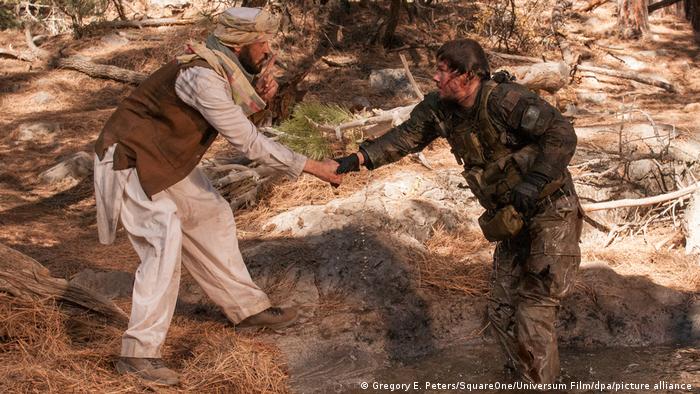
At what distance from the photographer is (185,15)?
12914 mm

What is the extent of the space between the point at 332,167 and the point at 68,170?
5.16 meters

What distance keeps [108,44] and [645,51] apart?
802 centimetres

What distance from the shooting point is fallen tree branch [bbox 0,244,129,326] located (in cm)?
426

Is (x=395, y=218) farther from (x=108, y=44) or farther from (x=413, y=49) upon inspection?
(x=108, y=44)

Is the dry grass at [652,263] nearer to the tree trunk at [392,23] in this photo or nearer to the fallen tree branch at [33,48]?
the tree trunk at [392,23]

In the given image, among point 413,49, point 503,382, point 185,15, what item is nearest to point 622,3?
point 413,49

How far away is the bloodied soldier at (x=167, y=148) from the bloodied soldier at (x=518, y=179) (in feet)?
2.69

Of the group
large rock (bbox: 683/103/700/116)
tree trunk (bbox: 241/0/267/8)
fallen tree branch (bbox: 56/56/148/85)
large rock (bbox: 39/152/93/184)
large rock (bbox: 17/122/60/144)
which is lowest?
large rock (bbox: 683/103/700/116)

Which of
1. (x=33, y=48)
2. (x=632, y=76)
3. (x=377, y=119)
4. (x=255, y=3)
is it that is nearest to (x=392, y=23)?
(x=255, y=3)

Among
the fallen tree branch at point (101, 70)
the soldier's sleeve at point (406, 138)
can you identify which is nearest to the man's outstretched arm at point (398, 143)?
the soldier's sleeve at point (406, 138)

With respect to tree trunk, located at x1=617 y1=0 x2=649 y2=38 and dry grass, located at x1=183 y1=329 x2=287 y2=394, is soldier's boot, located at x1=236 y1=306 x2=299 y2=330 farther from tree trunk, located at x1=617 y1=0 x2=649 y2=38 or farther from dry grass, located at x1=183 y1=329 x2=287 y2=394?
tree trunk, located at x1=617 y1=0 x2=649 y2=38

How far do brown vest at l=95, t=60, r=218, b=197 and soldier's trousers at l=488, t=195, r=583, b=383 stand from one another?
1.72m

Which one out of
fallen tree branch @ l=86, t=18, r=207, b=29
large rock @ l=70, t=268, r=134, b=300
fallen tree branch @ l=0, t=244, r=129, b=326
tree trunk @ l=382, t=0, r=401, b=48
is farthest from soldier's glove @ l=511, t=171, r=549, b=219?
fallen tree branch @ l=86, t=18, r=207, b=29

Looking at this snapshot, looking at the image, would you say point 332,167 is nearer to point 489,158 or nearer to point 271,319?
point 489,158
